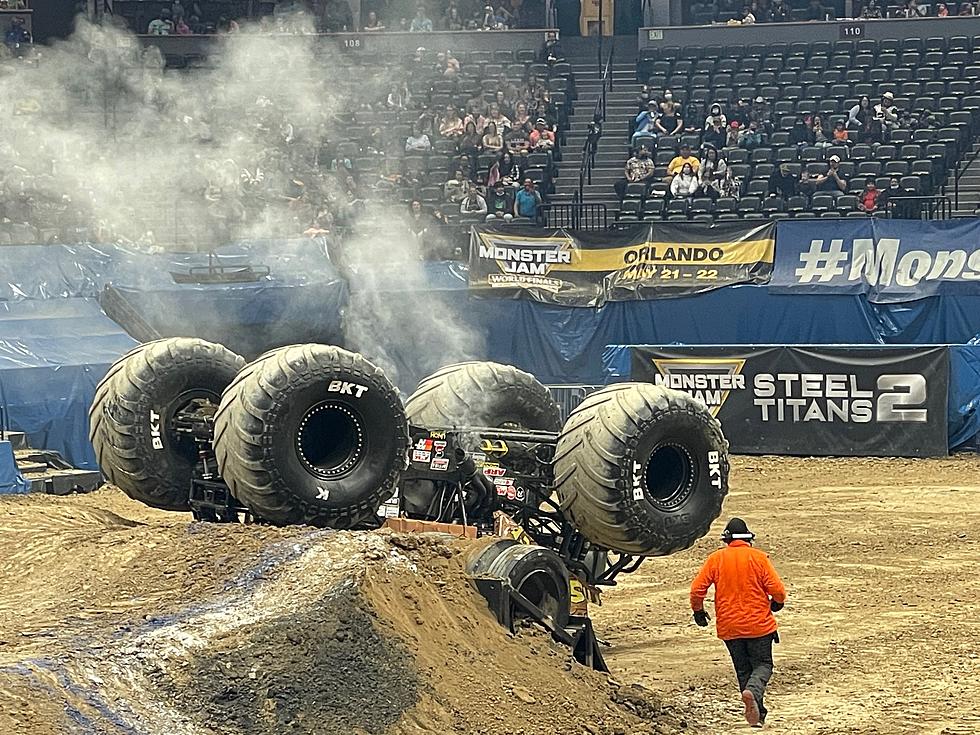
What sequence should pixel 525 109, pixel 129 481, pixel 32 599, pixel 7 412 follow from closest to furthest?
1. pixel 32 599
2. pixel 129 481
3. pixel 7 412
4. pixel 525 109

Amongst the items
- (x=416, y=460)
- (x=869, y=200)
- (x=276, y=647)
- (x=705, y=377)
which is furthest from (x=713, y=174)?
(x=276, y=647)

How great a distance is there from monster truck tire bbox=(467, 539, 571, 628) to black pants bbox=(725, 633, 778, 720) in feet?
3.88

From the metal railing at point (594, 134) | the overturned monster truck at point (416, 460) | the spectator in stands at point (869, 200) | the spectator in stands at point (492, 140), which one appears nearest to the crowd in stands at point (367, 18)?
the metal railing at point (594, 134)

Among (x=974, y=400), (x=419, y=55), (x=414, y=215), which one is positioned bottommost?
(x=974, y=400)

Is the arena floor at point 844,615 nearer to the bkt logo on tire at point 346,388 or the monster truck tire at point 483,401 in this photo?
the monster truck tire at point 483,401

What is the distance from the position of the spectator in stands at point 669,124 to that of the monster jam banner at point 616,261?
582 centimetres

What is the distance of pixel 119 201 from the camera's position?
24828mm

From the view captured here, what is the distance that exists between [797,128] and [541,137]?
16.7 ft

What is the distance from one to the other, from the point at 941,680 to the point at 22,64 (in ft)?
73.6

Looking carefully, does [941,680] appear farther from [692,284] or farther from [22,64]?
[22,64]

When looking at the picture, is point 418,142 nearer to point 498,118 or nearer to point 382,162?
point 382,162

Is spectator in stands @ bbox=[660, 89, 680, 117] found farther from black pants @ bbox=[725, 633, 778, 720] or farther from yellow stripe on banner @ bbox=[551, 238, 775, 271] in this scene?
black pants @ bbox=[725, 633, 778, 720]

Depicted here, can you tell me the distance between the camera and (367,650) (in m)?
8.31

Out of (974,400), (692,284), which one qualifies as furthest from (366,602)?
(692,284)
